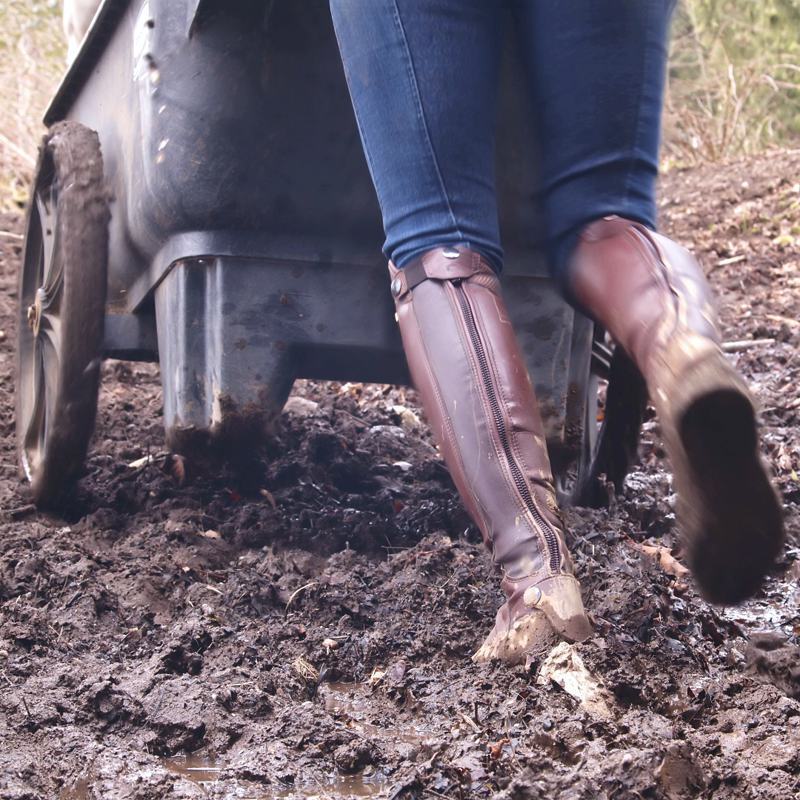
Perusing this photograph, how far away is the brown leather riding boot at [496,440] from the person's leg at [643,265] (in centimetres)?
17

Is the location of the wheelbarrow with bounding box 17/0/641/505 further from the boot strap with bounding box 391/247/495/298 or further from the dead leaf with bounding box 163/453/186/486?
the boot strap with bounding box 391/247/495/298

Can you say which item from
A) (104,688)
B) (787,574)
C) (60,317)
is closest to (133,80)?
(60,317)

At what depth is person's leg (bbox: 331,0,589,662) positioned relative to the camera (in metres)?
1.45

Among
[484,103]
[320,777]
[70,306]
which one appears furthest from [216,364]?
[320,777]

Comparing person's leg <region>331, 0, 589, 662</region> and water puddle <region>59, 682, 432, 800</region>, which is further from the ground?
person's leg <region>331, 0, 589, 662</region>

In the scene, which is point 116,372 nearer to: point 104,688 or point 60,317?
point 60,317

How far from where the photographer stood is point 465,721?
1297 mm

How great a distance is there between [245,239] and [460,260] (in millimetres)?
673

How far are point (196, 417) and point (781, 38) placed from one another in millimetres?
6981

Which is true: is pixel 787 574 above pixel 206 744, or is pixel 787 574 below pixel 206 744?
above

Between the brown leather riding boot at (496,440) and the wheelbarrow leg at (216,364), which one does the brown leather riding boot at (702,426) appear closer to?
the brown leather riding boot at (496,440)

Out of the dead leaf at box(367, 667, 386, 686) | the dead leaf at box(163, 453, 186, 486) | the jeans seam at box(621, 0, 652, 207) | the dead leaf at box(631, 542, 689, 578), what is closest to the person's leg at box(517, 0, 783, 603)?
the jeans seam at box(621, 0, 652, 207)

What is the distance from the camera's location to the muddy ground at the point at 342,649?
1.19m

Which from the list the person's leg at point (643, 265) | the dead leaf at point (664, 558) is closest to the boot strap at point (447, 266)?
the person's leg at point (643, 265)
